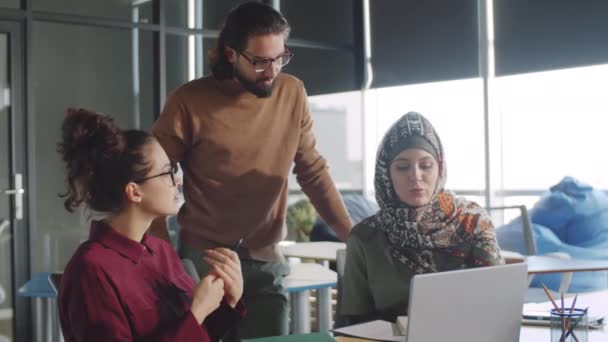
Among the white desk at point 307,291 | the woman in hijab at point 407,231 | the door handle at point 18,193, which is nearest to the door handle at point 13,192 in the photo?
the door handle at point 18,193

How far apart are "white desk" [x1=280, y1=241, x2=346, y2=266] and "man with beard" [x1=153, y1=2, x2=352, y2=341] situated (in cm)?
199

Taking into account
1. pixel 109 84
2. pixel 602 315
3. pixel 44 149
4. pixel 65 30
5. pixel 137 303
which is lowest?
pixel 602 315

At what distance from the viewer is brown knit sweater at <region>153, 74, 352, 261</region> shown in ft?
7.37

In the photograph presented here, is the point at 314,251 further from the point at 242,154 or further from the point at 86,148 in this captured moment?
the point at 86,148

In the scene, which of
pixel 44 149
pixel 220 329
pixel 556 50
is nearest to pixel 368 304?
pixel 220 329

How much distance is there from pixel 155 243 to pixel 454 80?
5154mm

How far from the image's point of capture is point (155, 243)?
1.84 metres

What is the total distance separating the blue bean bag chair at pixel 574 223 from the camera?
5277 millimetres

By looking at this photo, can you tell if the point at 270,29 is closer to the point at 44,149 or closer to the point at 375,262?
the point at 375,262

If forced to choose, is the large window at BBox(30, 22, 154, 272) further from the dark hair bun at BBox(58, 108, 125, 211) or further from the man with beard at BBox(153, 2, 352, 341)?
the dark hair bun at BBox(58, 108, 125, 211)

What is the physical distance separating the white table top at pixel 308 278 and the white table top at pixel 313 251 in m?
0.45

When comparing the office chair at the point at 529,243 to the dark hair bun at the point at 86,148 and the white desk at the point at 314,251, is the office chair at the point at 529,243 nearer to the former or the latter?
the white desk at the point at 314,251

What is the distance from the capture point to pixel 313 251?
184 inches

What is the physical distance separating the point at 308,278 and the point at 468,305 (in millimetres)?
1980
